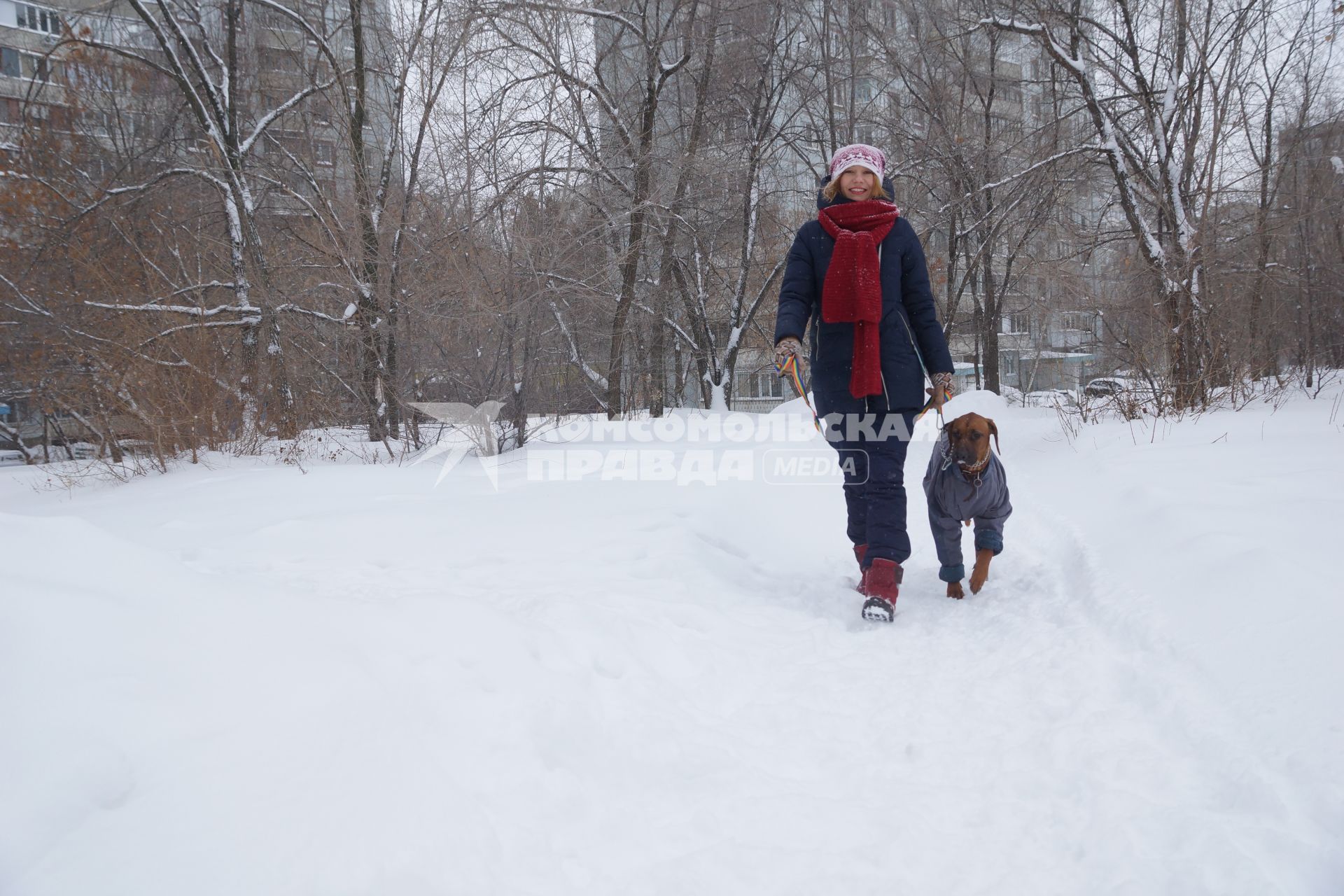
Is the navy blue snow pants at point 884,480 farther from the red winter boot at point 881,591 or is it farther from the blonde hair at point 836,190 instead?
the blonde hair at point 836,190

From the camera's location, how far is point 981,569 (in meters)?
3.78

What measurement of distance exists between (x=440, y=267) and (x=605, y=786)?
7.44 metres

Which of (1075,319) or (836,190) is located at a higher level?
(1075,319)

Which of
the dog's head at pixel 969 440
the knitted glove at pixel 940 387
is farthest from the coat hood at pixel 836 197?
the dog's head at pixel 969 440

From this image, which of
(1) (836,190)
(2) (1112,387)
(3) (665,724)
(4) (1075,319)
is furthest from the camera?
(4) (1075,319)

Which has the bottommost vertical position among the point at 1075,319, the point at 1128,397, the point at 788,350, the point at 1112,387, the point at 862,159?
the point at 1128,397

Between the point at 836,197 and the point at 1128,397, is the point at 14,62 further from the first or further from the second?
the point at 1128,397

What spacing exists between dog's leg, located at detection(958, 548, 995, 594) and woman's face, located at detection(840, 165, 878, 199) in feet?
5.91

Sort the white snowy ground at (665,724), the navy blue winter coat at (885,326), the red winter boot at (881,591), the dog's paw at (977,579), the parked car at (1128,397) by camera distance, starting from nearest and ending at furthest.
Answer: the white snowy ground at (665,724), the red winter boot at (881,591), the navy blue winter coat at (885,326), the dog's paw at (977,579), the parked car at (1128,397)

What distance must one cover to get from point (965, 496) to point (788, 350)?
1073 mm

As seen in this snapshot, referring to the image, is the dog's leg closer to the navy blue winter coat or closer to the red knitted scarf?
the navy blue winter coat

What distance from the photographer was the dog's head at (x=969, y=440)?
3592 millimetres

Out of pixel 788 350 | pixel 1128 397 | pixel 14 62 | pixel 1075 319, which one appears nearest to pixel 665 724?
pixel 788 350

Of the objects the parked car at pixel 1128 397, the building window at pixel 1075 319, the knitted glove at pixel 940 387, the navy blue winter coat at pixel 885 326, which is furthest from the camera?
the building window at pixel 1075 319
